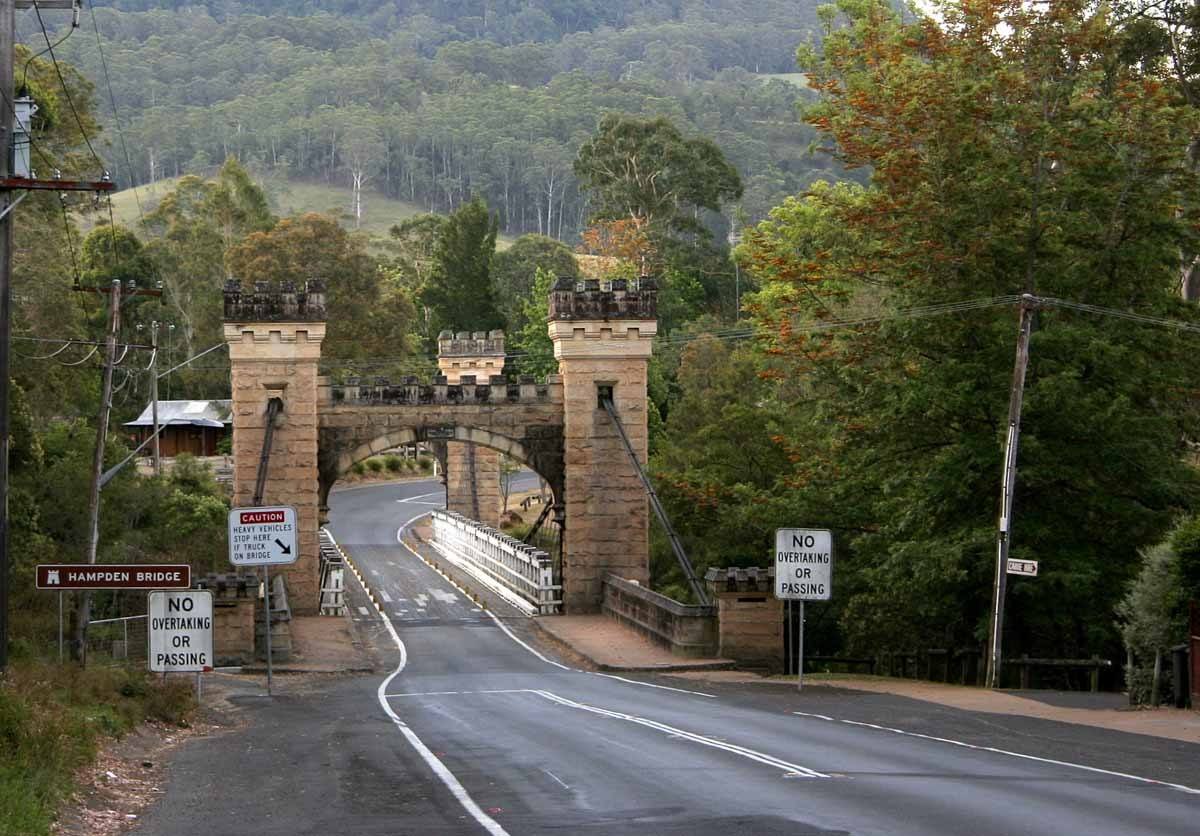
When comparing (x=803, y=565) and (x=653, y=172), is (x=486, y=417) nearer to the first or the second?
(x=803, y=565)

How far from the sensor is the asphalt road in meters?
13.0

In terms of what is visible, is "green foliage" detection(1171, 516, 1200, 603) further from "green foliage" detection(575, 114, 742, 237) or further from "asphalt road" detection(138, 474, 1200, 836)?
"green foliage" detection(575, 114, 742, 237)

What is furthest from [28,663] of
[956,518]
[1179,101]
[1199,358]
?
[1179,101]

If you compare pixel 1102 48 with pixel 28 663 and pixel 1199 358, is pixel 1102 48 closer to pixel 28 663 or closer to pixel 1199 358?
pixel 1199 358

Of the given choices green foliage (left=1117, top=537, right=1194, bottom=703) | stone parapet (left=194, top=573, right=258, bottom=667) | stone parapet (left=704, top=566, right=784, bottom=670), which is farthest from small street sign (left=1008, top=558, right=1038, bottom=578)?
stone parapet (left=194, top=573, right=258, bottom=667)

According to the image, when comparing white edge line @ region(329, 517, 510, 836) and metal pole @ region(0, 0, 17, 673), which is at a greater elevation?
metal pole @ region(0, 0, 17, 673)

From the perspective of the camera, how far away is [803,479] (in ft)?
123

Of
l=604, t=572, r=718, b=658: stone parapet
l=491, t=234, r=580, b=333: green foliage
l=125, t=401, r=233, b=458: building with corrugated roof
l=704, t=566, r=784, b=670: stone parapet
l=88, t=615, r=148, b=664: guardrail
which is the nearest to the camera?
l=88, t=615, r=148, b=664: guardrail

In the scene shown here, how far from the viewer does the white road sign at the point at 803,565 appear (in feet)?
86.8

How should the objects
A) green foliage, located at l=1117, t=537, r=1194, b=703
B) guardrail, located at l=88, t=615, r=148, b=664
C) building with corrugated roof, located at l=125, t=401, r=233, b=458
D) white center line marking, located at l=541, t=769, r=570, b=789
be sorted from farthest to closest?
building with corrugated roof, located at l=125, t=401, r=233, b=458 → guardrail, located at l=88, t=615, r=148, b=664 → green foliage, located at l=1117, t=537, r=1194, b=703 → white center line marking, located at l=541, t=769, r=570, b=789

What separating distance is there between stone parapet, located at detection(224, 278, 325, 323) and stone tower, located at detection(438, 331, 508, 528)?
17178 mm

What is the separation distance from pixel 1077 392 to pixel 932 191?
590 cm

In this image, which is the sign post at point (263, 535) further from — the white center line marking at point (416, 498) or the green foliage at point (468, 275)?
the green foliage at point (468, 275)

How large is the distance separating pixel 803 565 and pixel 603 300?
55.1ft
